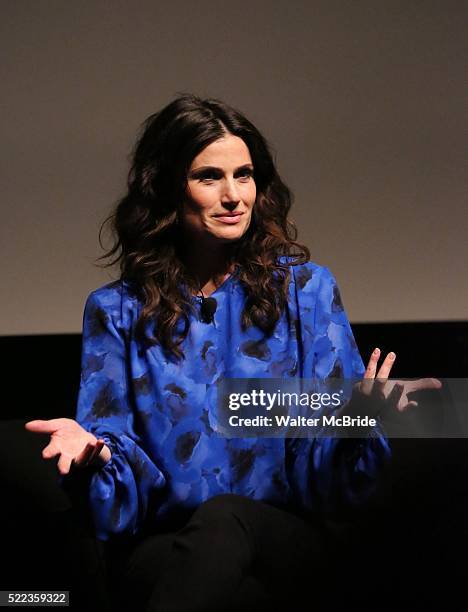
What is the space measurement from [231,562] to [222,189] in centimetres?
55

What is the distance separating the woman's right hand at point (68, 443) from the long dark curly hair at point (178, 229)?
0.75ft

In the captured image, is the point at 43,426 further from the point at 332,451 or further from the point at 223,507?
the point at 332,451

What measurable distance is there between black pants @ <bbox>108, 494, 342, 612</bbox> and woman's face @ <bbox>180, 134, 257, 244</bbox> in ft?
1.33

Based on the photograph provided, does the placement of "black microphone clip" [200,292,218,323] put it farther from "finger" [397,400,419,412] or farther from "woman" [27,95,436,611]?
"finger" [397,400,419,412]

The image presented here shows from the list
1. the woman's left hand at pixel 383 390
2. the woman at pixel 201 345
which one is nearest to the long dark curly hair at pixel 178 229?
the woman at pixel 201 345

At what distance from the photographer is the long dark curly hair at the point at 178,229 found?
158 centimetres

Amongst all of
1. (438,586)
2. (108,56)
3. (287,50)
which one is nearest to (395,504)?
(438,586)

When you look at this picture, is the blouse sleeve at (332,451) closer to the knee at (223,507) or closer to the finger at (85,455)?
the knee at (223,507)

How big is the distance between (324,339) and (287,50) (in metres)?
0.69

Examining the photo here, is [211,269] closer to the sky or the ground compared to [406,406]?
closer to the sky

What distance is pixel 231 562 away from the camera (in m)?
1.33

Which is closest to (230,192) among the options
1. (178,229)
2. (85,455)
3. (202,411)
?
(178,229)

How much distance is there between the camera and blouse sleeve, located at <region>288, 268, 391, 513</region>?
57.6 inches

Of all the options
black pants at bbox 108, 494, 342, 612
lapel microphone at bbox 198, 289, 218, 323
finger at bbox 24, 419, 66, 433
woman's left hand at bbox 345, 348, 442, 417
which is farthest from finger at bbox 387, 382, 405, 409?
finger at bbox 24, 419, 66, 433
